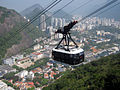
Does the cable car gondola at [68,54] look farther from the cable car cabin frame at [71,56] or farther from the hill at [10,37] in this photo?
the hill at [10,37]

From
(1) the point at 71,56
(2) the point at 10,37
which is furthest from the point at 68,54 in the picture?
(2) the point at 10,37

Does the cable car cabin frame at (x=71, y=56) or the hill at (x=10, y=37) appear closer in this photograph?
the cable car cabin frame at (x=71, y=56)

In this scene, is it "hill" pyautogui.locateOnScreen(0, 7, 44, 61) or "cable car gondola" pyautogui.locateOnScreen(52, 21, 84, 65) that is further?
"hill" pyautogui.locateOnScreen(0, 7, 44, 61)

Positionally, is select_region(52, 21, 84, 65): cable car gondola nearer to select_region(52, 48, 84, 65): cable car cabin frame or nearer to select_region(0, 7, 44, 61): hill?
select_region(52, 48, 84, 65): cable car cabin frame

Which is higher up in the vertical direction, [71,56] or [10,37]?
[10,37]

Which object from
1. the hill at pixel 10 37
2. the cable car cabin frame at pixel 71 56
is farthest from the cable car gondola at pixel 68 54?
the hill at pixel 10 37

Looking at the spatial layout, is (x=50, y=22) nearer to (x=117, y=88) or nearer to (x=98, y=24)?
(x=98, y=24)

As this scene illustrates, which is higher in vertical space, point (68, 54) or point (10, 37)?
point (10, 37)

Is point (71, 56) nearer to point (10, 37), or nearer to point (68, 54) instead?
point (68, 54)

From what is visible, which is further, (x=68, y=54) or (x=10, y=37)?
(x=10, y=37)

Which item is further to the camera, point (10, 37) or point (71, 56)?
point (10, 37)

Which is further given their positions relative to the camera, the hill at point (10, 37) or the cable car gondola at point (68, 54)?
the hill at point (10, 37)

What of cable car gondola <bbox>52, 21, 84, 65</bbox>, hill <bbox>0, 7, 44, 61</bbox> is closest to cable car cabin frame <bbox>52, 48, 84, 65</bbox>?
cable car gondola <bbox>52, 21, 84, 65</bbox>
